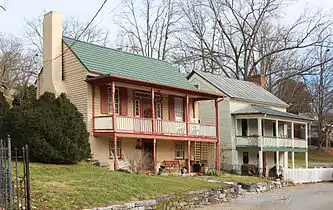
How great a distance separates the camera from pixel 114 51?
1039 inches

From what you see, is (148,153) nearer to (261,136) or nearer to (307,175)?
(261,136)

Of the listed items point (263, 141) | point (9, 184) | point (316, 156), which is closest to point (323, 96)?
point (316, 156)

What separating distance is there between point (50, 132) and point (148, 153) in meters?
6.86

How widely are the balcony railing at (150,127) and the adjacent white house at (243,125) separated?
13.7 ft

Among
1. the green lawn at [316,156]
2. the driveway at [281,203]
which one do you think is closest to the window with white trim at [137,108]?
the driveway at [281,203]

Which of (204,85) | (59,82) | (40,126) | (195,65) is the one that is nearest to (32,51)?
(195,65)

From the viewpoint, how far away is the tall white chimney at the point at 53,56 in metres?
22.8

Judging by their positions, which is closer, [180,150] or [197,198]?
[197,198]

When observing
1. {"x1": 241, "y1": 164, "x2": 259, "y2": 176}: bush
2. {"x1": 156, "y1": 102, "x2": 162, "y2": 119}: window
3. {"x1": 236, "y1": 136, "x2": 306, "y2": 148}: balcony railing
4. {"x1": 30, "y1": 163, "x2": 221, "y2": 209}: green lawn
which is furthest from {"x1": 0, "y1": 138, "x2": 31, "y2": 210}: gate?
{"x1": 236, "y1": 136, "x2": 306, "y2": 148}: balcony railing

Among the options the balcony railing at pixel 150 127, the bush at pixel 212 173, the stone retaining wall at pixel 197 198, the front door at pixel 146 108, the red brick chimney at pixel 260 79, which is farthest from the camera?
the red brick chimney at pixel 260 79

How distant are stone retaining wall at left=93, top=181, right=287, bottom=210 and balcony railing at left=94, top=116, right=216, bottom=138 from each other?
15.6ft

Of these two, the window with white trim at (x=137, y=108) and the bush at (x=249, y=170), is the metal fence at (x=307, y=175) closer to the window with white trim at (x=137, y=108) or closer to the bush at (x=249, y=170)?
the bush at (x=249, y=170)

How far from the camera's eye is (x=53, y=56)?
75.2 ft

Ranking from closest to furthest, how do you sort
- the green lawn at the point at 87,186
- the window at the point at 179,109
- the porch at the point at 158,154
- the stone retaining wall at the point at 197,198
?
the green lawn at the point at 87,186 → the stone retaining wall at the point at 197,198 → the porch at the point at 158,154 → the window at the point at 179,109
